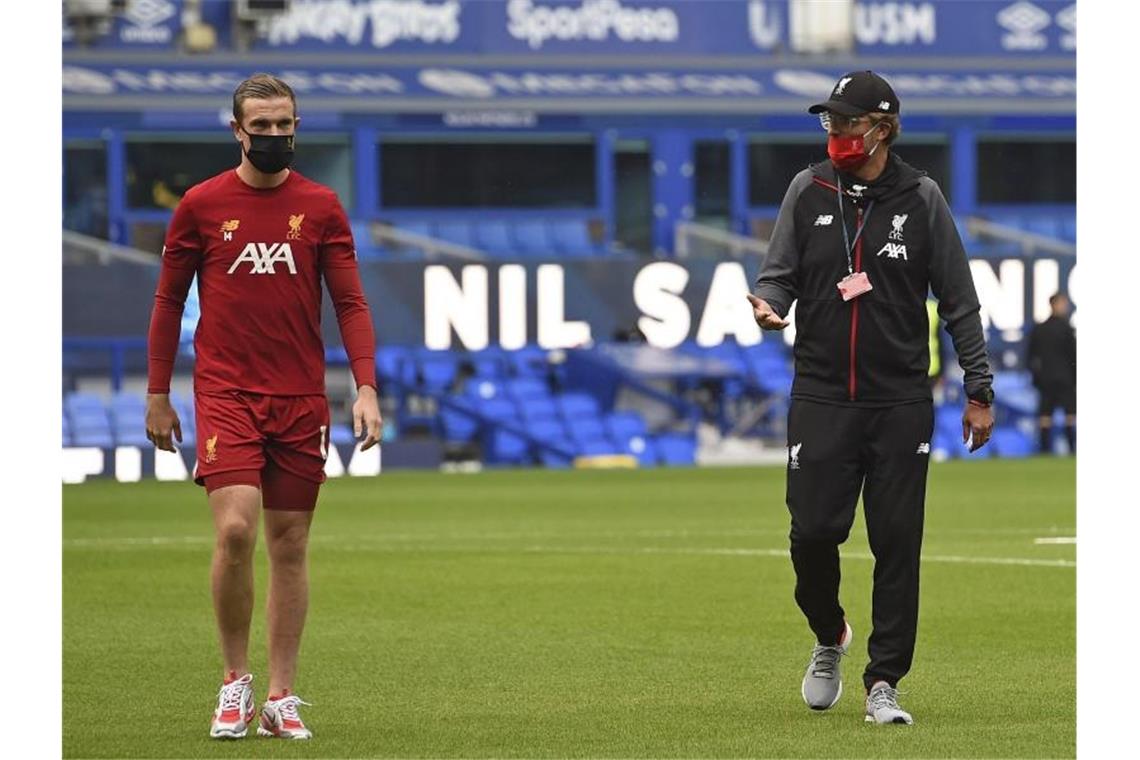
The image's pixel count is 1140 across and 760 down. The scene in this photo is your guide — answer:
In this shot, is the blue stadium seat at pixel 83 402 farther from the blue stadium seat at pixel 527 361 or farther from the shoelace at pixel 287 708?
the shoelace at pixel 287 708

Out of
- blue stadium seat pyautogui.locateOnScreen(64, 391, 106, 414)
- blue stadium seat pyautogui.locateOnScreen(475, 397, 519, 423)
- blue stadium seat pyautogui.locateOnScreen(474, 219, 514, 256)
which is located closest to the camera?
blue stadium seat pyautogui.locateOnScreen(64, 391, 106, 414)

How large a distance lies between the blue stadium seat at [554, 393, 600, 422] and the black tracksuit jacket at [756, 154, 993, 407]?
23.8m

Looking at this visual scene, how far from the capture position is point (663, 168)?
38.1 m

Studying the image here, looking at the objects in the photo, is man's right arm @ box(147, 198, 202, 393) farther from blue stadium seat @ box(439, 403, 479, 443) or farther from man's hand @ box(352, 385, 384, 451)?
blue stadium seat @ box(439, 403, 479, 443)

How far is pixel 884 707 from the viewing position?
7.98 m

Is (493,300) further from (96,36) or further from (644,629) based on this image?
(644,629)

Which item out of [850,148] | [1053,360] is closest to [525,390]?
[1053,360]

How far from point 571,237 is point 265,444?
29217 millimetres

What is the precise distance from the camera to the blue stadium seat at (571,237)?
36281 millimetres

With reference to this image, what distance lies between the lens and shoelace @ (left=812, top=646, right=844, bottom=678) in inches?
331

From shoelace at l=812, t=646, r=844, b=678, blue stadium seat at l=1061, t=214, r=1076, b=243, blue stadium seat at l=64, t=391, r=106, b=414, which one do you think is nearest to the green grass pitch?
shoelace at l=812, t=646, r=844, b=678

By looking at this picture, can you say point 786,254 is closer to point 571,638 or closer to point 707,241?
point 571,638
